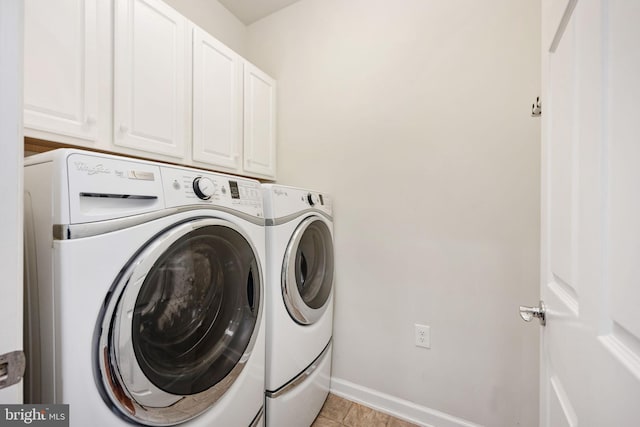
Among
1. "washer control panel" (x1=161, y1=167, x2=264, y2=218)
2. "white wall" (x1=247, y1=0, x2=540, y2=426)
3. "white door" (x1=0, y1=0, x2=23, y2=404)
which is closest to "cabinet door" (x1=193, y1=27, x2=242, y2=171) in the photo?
"white wall" (x1=247, y1=0, x2=540, y2=426)

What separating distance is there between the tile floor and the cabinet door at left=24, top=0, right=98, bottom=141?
1.78 meters

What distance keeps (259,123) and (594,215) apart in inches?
67.1

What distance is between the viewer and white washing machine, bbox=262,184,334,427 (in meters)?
1.14

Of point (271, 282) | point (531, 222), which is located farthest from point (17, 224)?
point (531, 222)

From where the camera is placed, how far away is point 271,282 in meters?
1.13

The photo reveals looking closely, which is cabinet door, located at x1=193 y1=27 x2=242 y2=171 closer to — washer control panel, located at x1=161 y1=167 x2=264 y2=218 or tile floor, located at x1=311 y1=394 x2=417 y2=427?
washer control panel, located at x1=161 y1=167 x2=264 y2=218

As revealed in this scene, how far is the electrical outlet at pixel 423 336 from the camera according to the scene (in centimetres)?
142

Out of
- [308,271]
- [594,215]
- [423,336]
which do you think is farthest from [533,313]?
[308,271]

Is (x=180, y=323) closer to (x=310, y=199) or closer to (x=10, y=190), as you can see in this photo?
(x=10, y=190)

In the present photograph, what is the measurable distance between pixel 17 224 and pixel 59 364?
40cm

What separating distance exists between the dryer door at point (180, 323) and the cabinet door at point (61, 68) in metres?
0.64

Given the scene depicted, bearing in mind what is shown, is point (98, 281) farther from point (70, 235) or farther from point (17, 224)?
point (17, 224)

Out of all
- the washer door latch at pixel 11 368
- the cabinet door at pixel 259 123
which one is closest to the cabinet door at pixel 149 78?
the cabinet door at pixel 259 123

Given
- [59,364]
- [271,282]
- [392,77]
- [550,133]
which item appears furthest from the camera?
[392,77]
